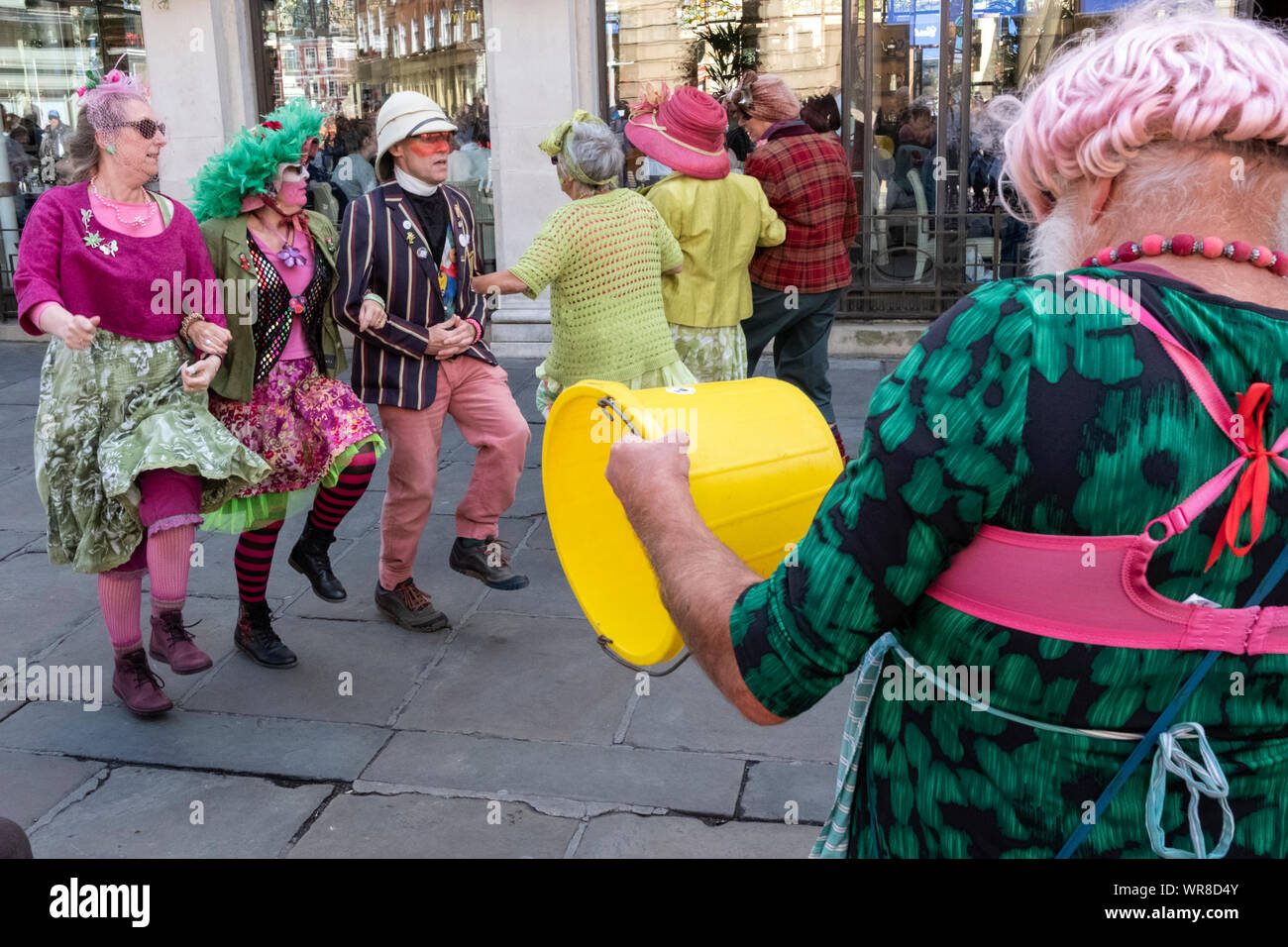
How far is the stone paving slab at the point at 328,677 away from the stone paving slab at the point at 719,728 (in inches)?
32.6

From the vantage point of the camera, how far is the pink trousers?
14.2ft

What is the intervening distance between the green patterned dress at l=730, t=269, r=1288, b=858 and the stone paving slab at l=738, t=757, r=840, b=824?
197cm

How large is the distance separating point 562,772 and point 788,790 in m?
0.63

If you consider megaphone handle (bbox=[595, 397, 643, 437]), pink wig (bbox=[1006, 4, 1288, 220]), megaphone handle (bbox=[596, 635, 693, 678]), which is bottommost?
megaphone handle (bbox=[596, 635, 693, 678])

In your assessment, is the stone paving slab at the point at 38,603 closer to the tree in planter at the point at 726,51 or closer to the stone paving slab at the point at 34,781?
the stone paving slab at the point at 34,781

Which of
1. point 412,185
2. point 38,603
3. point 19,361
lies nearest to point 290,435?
point 412,185

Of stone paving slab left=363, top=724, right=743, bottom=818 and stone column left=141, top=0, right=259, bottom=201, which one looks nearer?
stone paving slab left=363, top=724, right=743, bottom=818

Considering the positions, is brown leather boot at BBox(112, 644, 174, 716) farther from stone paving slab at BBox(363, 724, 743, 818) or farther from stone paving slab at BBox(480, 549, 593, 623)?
stone paving slab at BBox(480, 549, 593, 623)

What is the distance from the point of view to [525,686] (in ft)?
13.2

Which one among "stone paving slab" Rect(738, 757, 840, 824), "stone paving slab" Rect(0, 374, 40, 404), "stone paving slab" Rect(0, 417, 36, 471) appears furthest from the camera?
"stone paving slab" Rect(0, 374, 40, 404)

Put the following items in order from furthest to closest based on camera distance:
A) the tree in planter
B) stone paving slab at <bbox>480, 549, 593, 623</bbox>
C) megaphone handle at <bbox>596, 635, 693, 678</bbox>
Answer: the tree in planter
stone paving slab at <bbox>480, 549, 593, 623</bbox>
megaphone handle at <bbox>596, 635, 693, 678</bbox>

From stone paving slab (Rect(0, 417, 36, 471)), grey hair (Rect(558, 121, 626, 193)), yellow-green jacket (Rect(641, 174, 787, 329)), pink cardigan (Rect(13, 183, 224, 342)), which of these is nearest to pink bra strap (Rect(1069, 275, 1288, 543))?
pink cardigan (Rect(13, 183, 224, 342))

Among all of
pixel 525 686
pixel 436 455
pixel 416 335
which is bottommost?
pixel 525 686

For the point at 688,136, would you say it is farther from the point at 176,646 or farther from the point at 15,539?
the point at 15,539
